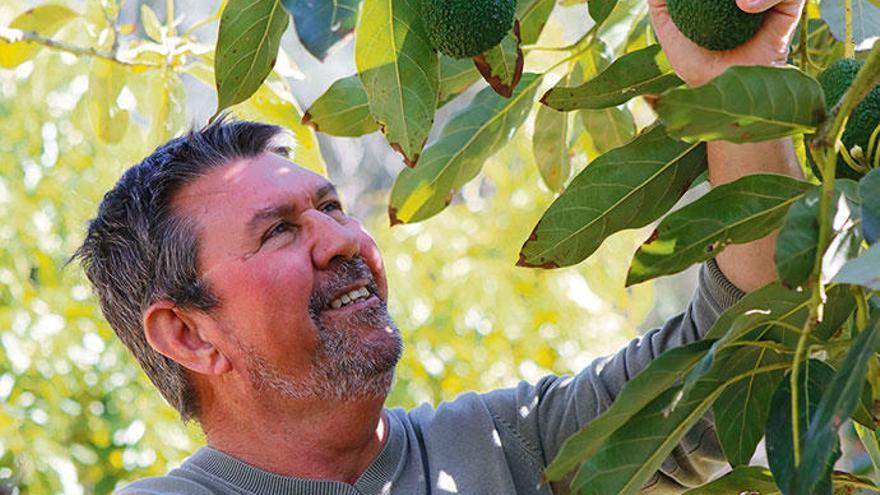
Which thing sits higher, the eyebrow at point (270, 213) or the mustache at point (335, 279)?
the eyebrow at point (270, 213)

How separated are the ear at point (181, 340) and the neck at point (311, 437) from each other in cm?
6

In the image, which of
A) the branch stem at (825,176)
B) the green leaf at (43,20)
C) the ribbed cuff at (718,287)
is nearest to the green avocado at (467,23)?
the branch stem at (825,176)

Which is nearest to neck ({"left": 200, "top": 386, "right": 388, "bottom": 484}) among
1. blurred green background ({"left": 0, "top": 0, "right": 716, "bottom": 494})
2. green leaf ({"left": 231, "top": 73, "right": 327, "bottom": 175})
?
green leaf ({"left": 231, "top": 73, "right": 327, "bottom": 175})

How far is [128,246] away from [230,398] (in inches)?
10.2

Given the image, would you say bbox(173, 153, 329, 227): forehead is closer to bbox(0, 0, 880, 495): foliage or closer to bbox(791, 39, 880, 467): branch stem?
bbox(0, 0, 880, 495): foliage

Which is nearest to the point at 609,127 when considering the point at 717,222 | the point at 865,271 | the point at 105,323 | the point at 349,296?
the point at 349,296

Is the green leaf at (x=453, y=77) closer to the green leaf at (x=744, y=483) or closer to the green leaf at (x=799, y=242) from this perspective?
the green leaf at (x=744, y=483)

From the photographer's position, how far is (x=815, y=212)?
3.17 ft

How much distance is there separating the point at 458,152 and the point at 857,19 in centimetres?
42

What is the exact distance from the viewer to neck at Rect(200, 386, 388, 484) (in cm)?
180

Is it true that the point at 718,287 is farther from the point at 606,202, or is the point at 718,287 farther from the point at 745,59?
the point at 745,59

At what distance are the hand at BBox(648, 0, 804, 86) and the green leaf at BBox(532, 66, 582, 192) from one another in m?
0.53

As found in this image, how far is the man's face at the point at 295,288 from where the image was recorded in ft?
5.84

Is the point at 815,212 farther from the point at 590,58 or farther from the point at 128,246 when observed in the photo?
the point at 128,246
